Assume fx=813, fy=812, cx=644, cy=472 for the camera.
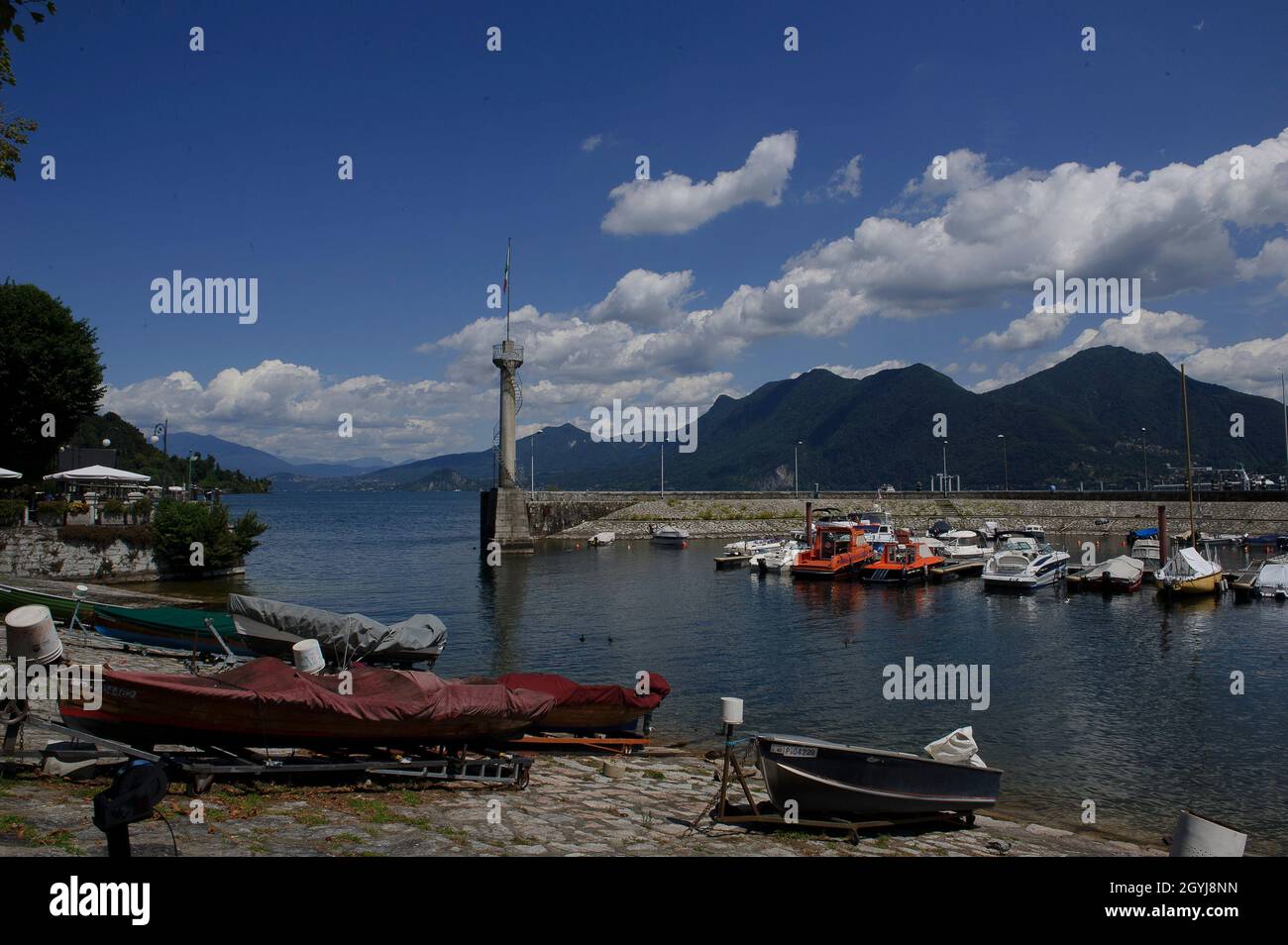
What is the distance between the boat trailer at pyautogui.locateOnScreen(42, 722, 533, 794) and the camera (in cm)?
1135

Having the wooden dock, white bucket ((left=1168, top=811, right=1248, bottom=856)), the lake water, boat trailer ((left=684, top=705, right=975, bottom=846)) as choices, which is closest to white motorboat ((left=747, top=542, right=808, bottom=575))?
the lake water

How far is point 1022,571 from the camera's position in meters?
47.7

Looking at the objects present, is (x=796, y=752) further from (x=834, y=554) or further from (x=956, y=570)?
(x=956, y=570)

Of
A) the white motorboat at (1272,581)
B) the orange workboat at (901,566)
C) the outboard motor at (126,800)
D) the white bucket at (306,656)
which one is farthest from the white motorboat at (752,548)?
the outboard motor at (126,800)

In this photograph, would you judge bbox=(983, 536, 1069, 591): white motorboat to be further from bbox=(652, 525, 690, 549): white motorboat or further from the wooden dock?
bbox=(652, 525, 690, 549): white motorboat

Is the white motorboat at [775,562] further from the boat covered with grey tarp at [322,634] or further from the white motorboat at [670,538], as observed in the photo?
the boat covered with grey tarp at [322,634]

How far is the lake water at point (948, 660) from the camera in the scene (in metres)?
17.5

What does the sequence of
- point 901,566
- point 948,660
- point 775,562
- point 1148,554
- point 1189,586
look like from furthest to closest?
point 775,562
point 1148,554
point 901,566
point 1189,586
point 948,660

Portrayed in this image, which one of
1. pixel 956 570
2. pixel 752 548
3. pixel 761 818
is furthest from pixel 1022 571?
pixel 761 818

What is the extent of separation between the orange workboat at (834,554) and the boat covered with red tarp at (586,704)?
36.3 m

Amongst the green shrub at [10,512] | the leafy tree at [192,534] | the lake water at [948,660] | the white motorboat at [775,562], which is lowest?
the lake water at [948,660]

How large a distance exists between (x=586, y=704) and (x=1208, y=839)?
12291mm
